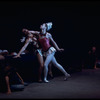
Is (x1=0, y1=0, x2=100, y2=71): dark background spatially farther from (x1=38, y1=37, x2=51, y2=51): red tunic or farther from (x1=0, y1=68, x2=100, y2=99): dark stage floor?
(x1=0, y1=68, x2=100, y2=99): dark stage floor

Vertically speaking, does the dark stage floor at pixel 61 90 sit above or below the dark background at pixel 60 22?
below

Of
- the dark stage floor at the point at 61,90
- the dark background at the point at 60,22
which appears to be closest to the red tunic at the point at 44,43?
the dark stage floor at the point at 61,90

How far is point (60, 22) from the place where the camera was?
544 inches

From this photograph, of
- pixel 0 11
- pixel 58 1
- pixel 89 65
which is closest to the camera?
pixel 0 11

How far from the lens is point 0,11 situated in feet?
38.5

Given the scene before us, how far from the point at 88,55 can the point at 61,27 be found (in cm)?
219

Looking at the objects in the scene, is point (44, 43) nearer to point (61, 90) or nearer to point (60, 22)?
point (61, 90)

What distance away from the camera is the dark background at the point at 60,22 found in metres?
11.8

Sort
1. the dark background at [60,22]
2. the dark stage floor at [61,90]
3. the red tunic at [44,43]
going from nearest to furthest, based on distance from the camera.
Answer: the dark stage floor at [61,90] → the red tunic at [44,43] → the dark background at [60,22]

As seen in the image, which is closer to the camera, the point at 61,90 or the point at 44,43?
the point at 61,90

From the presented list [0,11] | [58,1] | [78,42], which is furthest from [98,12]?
[0,11]

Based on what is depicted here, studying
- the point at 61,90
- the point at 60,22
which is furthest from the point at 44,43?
the point at 60,22

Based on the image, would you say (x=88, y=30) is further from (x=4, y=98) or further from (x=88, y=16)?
(x=4, y=98)

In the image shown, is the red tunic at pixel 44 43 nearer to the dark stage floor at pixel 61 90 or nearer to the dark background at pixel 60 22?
the dark stage floor at pixel 61 90
